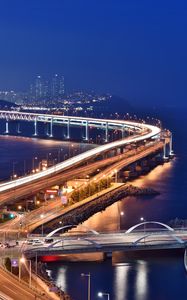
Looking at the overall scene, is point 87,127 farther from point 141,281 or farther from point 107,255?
point 141,281

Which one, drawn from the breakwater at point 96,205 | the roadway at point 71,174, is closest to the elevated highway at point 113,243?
the breakwater at point 96,205

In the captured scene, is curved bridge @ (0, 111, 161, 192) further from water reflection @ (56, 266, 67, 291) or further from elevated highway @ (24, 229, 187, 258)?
water reflection @ (56, 266, 67, 291)

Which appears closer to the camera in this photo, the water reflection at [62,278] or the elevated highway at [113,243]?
the water reflection at [62,278]

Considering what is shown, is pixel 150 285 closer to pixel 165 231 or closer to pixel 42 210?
pixel 165 231

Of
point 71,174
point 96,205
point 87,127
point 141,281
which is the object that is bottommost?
point 141,281

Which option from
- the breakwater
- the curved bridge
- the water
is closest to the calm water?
the water

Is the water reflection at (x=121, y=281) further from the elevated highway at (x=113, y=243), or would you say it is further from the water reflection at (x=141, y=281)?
the elevated highway at (x=113, y=243)

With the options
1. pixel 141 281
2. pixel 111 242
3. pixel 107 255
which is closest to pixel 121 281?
pixel 141 281

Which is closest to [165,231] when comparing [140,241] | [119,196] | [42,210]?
[140,241]
